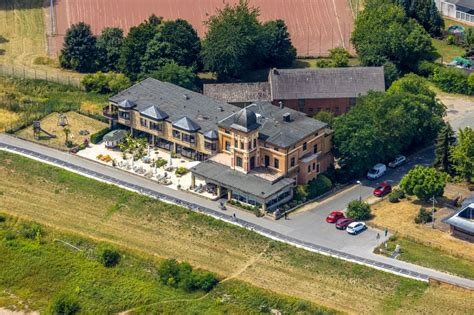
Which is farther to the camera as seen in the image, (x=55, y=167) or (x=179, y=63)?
(x=179, y=63)

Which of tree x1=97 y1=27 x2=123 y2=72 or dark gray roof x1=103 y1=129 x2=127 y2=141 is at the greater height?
tree x1=97 y1=27 x2=123 y2=72

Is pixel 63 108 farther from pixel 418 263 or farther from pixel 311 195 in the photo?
pixel 418 263

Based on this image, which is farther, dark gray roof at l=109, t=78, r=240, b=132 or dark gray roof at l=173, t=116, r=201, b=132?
dark gray roof at l=109, t=78, r=240, b=132

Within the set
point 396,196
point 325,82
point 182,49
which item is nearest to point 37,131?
point 182,49

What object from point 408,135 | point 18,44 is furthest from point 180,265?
point 18,44

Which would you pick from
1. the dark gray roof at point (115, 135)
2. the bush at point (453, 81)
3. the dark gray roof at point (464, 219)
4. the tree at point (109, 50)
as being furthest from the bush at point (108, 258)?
the bush at point (453, 81)

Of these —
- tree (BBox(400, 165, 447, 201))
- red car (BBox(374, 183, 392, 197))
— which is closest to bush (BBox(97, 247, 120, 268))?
red car (BBox(374, 183, 392, 197))

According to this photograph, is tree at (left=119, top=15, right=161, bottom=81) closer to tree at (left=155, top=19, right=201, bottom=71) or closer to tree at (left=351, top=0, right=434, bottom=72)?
tree at (left=155, top=19, right=201, bottom=71)
